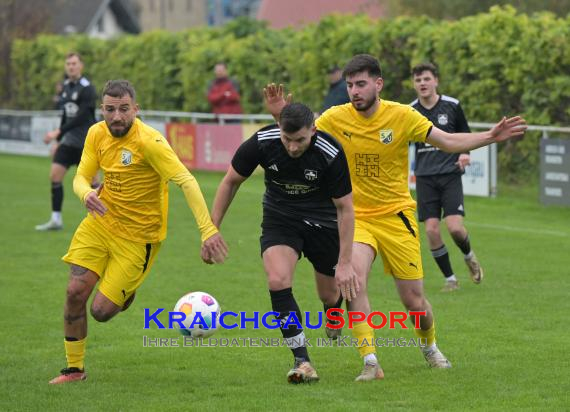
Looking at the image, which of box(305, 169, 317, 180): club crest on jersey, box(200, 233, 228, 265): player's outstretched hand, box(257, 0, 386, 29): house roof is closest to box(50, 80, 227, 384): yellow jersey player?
box(200, 233, 228, 265): player's outstretched hand

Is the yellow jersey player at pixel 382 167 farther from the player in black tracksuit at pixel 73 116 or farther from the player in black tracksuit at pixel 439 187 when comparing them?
the player in black tracksuit at pixel 73 116

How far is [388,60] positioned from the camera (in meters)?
23.7

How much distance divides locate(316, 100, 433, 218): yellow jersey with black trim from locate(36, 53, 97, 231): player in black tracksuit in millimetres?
8406

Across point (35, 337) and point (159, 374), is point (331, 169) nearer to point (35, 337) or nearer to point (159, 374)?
point (159, 374)

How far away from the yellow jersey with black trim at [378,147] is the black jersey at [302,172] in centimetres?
42

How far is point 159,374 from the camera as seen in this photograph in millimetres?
8281

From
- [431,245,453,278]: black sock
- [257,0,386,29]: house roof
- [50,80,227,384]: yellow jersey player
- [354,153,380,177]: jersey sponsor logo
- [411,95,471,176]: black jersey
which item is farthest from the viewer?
[257,0,386,29]: house roof

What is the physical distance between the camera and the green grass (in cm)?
739

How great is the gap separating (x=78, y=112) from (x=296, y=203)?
29.2ft

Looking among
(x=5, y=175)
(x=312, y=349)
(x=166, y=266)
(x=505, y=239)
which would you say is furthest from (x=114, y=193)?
(x=5, y=175)

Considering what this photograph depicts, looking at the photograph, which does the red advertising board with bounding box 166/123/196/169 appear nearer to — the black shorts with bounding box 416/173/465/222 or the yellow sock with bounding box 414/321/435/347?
the black shorts with bounding box 416/173/465/222

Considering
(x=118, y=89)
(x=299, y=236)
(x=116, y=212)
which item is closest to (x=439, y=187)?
(x=299, y=236)

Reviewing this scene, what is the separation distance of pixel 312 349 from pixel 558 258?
18.4 feet

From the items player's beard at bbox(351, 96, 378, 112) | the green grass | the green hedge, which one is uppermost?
the green hedge
